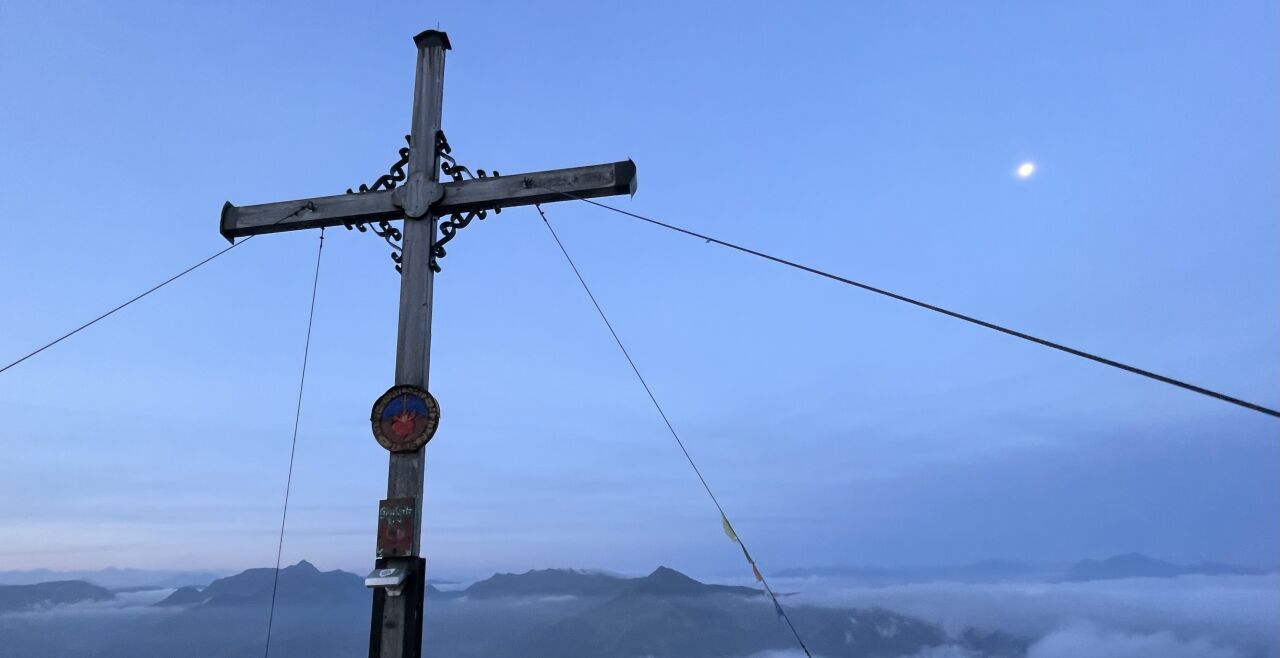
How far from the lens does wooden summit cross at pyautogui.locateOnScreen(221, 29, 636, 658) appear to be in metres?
7.03

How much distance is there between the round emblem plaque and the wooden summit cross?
0.02m

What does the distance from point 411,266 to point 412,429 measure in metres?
1.71

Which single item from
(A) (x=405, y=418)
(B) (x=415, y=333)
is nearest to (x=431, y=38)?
(B) (x=415, y=333)

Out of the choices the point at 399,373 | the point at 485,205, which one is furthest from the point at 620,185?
the point at 399,373

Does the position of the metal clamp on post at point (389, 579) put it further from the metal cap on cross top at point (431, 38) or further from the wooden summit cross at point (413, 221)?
the metal cap on cross top at point (431, 38)

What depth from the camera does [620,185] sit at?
8117 millimetres

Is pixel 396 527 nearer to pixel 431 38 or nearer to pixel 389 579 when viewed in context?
pixel 389 579

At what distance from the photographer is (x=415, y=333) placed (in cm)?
774

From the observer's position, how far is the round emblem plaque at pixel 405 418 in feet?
23.9

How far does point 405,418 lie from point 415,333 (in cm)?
87

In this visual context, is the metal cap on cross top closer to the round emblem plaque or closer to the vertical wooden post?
the vertical wooden post

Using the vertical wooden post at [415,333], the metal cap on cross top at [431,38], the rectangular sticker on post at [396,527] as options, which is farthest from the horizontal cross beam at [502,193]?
the rectangular sticker on post at [396,527]

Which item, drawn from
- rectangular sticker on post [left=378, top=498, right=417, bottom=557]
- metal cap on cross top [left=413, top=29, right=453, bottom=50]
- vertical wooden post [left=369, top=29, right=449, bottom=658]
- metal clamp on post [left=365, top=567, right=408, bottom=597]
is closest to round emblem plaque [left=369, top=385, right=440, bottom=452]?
vertical wooden post [left=369, top=29, right=449, bottom=658]

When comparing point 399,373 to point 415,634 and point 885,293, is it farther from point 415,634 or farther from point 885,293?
point 885,293
